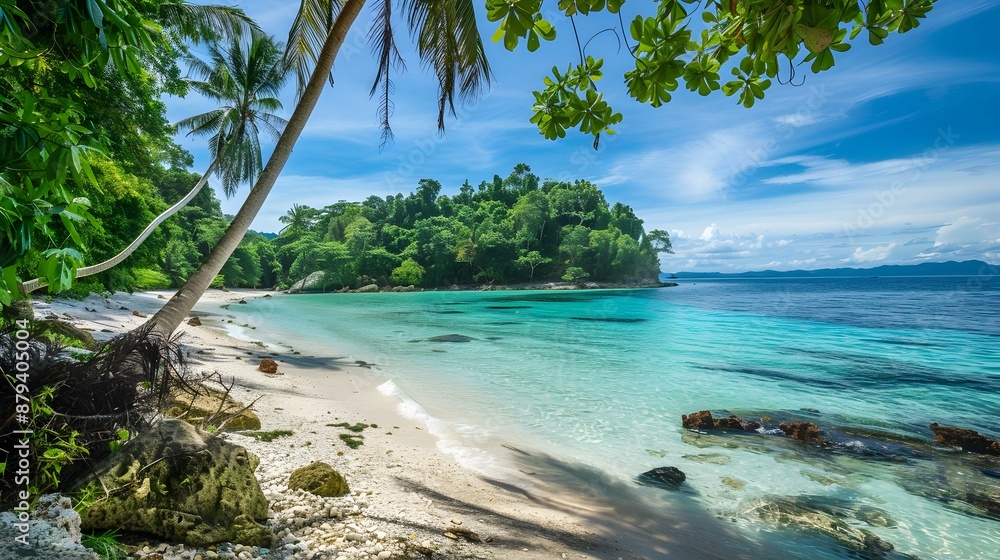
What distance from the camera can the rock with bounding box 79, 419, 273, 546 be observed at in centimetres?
240

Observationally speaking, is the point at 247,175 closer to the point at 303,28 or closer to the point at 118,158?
the point at 118,158

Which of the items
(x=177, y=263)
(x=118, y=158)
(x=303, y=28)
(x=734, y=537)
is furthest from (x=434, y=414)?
(x=177, y=263)

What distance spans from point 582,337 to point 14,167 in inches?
753

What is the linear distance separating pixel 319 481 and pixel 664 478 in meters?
4.02

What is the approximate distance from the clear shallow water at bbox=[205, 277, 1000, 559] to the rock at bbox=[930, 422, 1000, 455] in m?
0.39

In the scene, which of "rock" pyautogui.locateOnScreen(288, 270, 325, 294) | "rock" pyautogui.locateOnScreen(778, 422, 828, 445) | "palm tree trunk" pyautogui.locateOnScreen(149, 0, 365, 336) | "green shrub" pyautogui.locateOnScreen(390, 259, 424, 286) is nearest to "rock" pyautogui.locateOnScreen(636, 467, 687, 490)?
"rock" pyautogui.locateOnScreen(778, 422, 828, 445)

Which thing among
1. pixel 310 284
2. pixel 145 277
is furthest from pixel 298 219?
pixel 145 277

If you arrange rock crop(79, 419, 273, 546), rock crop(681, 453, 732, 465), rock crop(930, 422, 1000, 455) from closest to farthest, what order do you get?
1. rock crop(79, 419, 273, 546)
2. rock crop(681, 453, 732, 465)
3. rock crop(930, 422, 1000, 455)

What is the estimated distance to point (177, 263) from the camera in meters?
42.0

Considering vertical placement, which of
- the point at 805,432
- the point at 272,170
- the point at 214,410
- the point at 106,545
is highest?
the point at 272,170

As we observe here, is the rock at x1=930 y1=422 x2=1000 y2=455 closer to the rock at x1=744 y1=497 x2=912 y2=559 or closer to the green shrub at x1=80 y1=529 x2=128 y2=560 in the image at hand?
the rock at x1=744 y1=497 x2=912 y2=559

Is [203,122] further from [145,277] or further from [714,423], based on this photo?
[714,423]

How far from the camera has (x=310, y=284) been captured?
65062 mm

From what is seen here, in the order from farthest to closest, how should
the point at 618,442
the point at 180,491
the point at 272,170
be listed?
the point at 618,442 < the point at 272,170 < the point at 180,491
